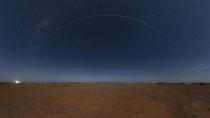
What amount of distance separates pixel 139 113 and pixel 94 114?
9.81 feet

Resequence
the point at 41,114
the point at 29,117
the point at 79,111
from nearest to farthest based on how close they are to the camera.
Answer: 1. the point at 29,117
2. the point at 41,114
3. the point at 79,111

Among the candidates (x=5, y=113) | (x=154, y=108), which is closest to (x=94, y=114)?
(x=154, y=108)

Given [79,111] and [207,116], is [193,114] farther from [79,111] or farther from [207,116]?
[79,111]

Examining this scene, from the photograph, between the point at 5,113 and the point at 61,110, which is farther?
the point at 61,110

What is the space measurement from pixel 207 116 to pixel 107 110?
6.49 meters

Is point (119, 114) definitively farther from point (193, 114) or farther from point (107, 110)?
point (193, 114)

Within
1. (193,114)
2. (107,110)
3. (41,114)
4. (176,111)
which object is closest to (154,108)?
(176,111)

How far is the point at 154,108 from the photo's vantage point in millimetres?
8945

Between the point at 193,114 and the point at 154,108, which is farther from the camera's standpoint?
the point at 154,108

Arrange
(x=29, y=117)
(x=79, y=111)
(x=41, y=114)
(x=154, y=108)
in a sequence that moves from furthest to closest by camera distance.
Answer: (x=154, y=108) → (x=79, y=111) → (x=41, y=114) → (x=29, y=117)

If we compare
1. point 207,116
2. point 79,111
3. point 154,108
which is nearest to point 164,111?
point 154,108

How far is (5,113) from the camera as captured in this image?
7676 mm

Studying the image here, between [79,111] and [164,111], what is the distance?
19.4ft

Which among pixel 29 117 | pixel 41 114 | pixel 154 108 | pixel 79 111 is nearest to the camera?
pixel 29 117
